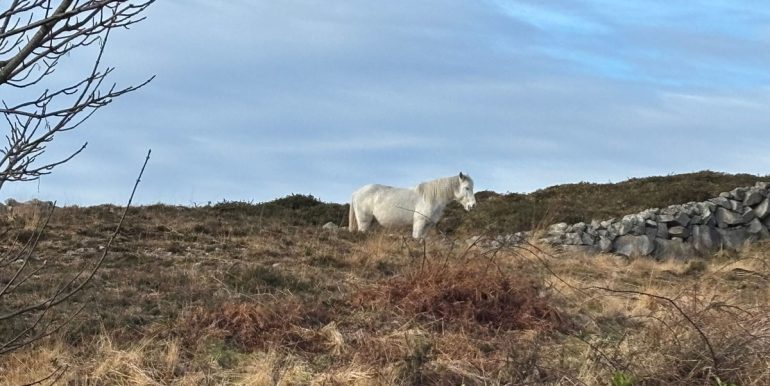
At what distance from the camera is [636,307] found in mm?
7758

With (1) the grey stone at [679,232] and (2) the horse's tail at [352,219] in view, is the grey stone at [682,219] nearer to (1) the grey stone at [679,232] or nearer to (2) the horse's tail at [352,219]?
(1) the grey stone at [679,232]

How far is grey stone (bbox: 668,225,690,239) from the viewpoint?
52.1ft

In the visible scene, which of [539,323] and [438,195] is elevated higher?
[438,195]

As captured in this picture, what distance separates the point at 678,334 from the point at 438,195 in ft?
31.1

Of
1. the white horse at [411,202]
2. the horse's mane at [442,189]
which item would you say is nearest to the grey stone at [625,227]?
the white horse at [411,202]

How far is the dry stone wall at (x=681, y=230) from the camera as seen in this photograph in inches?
595

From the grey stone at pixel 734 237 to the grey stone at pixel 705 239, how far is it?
0.41ft

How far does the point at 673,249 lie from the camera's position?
50.1 ft

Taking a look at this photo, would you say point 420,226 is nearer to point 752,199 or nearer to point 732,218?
point 732,218

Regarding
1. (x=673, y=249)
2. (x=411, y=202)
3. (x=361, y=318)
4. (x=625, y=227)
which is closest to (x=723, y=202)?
(x=673, y=249)

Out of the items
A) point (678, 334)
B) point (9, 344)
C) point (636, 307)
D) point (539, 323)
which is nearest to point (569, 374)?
point (678, 334)

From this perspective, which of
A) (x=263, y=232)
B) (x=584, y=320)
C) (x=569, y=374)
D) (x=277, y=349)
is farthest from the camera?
(x=263, y=232)

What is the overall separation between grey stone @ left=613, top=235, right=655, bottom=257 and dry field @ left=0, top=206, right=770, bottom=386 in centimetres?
436

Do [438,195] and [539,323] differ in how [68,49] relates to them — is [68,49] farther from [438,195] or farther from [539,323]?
[438,195]
